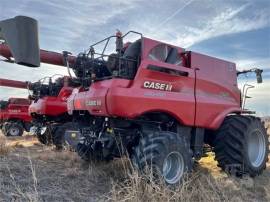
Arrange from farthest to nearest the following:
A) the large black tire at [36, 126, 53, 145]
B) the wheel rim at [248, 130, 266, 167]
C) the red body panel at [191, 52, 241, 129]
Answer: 1. the large black tire at [36, 126, 53, 145]
2. the wheel rim at [248, 130, 266, 167]
3. the red body panel at [191, 52, 241, 129]

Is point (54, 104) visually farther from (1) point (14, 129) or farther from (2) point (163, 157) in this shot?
(1) point (14, 129)

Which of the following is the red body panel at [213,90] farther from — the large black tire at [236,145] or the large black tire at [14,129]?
the large black tire at [14,129]

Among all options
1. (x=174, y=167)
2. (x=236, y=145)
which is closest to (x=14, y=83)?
(x=236, y=145)

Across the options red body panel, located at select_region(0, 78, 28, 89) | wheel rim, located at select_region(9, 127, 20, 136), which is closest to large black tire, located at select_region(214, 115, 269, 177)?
red body panel, located at select_region(0, 78, 28, 89)

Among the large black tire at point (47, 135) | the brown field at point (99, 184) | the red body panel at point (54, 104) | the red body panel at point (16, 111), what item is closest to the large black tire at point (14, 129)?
the red body panel at point (16, 111)

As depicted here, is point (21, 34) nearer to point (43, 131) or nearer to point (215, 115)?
point (215, 115)

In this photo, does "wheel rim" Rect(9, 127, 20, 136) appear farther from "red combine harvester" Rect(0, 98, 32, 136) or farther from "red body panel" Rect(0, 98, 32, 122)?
"red body panel" Rect(0, 98, 32, 122)

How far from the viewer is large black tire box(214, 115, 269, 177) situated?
A: 7340 mm

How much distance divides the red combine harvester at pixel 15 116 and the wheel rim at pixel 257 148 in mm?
13887

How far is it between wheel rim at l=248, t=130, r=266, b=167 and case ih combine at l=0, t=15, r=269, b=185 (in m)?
0.02

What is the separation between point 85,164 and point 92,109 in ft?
5.88

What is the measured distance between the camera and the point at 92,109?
21.3ft

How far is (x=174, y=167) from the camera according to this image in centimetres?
616

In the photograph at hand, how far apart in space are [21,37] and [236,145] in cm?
435
